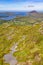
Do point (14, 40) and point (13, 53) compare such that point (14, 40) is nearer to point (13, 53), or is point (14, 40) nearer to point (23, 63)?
point (13, 53)

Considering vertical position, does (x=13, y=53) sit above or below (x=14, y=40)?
below

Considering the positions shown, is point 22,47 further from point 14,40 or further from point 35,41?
point 14,40

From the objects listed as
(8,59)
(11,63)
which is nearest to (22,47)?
(8,59)

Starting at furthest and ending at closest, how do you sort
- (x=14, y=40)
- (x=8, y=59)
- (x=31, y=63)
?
(x=14, y=40)
(x=8, y=59)
(x=31, y=63)

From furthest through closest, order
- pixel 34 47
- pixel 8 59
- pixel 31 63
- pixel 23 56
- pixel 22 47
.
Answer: pixel 22 47
pixel 34 47
pixel 23 56
pixel 8 59
pixel 31 63

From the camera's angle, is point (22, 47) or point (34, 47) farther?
point (22, 47)

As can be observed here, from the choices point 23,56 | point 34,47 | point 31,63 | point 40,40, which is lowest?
point 31,63

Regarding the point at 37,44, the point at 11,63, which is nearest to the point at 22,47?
the point at 37,44

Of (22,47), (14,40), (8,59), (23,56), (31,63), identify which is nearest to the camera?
(31,63)

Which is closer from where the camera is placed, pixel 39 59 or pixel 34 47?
pixel 39 59
